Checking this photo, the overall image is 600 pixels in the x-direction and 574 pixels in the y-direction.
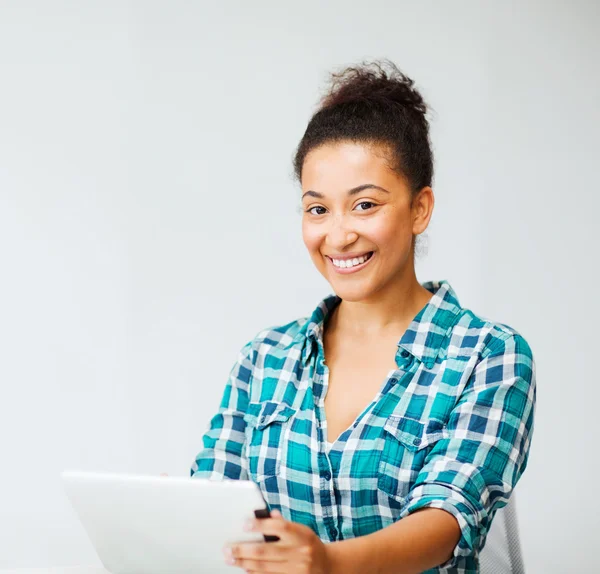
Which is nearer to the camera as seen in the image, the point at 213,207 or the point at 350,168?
the point at 350,168

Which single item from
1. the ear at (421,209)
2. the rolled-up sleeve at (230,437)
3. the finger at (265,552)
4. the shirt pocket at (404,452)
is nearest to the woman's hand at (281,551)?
the finger at (265,552)

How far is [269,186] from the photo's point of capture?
336 cm

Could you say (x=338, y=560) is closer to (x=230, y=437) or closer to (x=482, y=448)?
(x=482, y=448)

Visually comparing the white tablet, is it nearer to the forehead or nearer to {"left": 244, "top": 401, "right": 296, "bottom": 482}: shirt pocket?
{"left": 244, "top": 401, "right": 296, "bottom": 482}: shirt pocket

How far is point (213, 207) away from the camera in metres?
3.34

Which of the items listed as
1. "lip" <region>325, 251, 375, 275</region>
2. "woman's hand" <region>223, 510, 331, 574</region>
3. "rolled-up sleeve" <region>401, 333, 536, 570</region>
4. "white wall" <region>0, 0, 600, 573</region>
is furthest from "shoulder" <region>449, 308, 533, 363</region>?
"white wall" <region>0, 0, 600, 573</region>

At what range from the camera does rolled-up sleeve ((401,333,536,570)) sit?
5.27 ft

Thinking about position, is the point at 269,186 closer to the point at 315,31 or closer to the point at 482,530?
the point at 315,31

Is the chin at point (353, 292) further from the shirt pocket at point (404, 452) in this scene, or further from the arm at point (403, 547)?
the arm at point (403, 547)

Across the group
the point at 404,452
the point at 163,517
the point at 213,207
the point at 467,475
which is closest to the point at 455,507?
the point at 467,475

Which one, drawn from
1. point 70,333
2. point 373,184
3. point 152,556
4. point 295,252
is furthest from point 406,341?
point 70,333

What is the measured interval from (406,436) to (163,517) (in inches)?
22.1

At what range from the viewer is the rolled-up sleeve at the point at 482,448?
1.61m

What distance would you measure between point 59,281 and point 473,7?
174 centimetres
